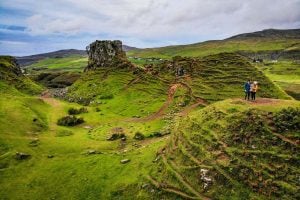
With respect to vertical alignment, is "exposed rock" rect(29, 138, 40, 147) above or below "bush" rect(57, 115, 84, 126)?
above

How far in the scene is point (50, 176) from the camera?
5631 cm

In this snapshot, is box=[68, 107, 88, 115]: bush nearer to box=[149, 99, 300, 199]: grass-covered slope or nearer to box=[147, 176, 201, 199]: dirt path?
box=[149, 99, 300, 199]: grass-covered slope

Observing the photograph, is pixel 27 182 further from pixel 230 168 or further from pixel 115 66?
pixel 115 66

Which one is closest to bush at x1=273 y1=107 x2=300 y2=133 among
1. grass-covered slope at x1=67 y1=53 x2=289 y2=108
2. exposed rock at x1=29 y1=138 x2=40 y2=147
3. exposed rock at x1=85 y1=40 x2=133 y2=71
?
exposed rock at x1=29 y1=138 x2=40 y2=147

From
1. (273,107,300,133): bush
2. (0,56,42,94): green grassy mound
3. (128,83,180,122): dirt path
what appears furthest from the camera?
(0,56,42,94): green grassy mound

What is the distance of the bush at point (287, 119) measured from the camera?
44000 millimetres

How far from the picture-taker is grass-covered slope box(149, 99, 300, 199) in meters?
40.3

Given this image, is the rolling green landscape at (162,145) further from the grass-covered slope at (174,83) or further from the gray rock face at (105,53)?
the gray rock face at (105,53)

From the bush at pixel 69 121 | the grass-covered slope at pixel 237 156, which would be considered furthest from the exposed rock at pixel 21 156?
the grass-covered slope at pixel 237 156

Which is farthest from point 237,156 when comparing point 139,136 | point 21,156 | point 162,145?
point 21,156

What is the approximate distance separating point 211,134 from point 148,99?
2150 inches

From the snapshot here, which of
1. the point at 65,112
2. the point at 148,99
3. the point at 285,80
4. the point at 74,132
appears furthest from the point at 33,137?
the point at 285,80

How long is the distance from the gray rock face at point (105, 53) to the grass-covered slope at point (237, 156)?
90018 mm

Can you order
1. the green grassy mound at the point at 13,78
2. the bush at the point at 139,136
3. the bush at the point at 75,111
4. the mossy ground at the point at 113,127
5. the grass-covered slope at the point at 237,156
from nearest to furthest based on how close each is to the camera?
the grass-covered slope at the point at 237,156 → the mossy ground at the point at 113,127 → the bush at the point at 139,136 → the bush at the point at 75,111 → the green grassy mound at the point at 13,78
